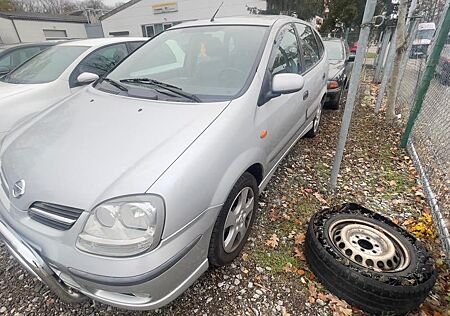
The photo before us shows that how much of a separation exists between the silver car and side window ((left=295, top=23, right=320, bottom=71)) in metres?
0.94

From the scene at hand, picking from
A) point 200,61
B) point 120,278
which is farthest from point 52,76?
point 120,278

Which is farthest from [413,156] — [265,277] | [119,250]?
[119,250]

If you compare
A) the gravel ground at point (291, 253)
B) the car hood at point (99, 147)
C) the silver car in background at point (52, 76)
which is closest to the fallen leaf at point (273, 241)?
the gravel ground at point (291, 253)

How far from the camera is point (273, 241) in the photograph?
7.48ft

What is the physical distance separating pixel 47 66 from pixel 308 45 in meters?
3.74

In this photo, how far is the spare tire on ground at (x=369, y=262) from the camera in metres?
1.61

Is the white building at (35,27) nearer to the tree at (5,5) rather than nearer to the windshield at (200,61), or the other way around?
the tree at (5,5)

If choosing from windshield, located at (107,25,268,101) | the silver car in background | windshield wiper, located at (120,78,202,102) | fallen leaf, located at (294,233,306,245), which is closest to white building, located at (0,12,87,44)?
the silver car in background

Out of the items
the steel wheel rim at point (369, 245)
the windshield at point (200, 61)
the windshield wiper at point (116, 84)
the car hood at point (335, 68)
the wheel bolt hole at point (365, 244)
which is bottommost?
the wheel bolt hole at point (365, 244)

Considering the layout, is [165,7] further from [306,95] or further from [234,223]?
[234,223]

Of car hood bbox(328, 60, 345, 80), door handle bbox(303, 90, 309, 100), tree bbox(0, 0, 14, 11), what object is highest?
tree bbox(0, 0, 14, 11)

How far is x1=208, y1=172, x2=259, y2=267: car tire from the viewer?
5.51 feet

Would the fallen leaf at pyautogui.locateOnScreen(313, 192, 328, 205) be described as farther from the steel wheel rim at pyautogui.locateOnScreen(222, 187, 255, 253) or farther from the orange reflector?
the orange reflector

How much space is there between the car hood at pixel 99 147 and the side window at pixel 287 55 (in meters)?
0.88
